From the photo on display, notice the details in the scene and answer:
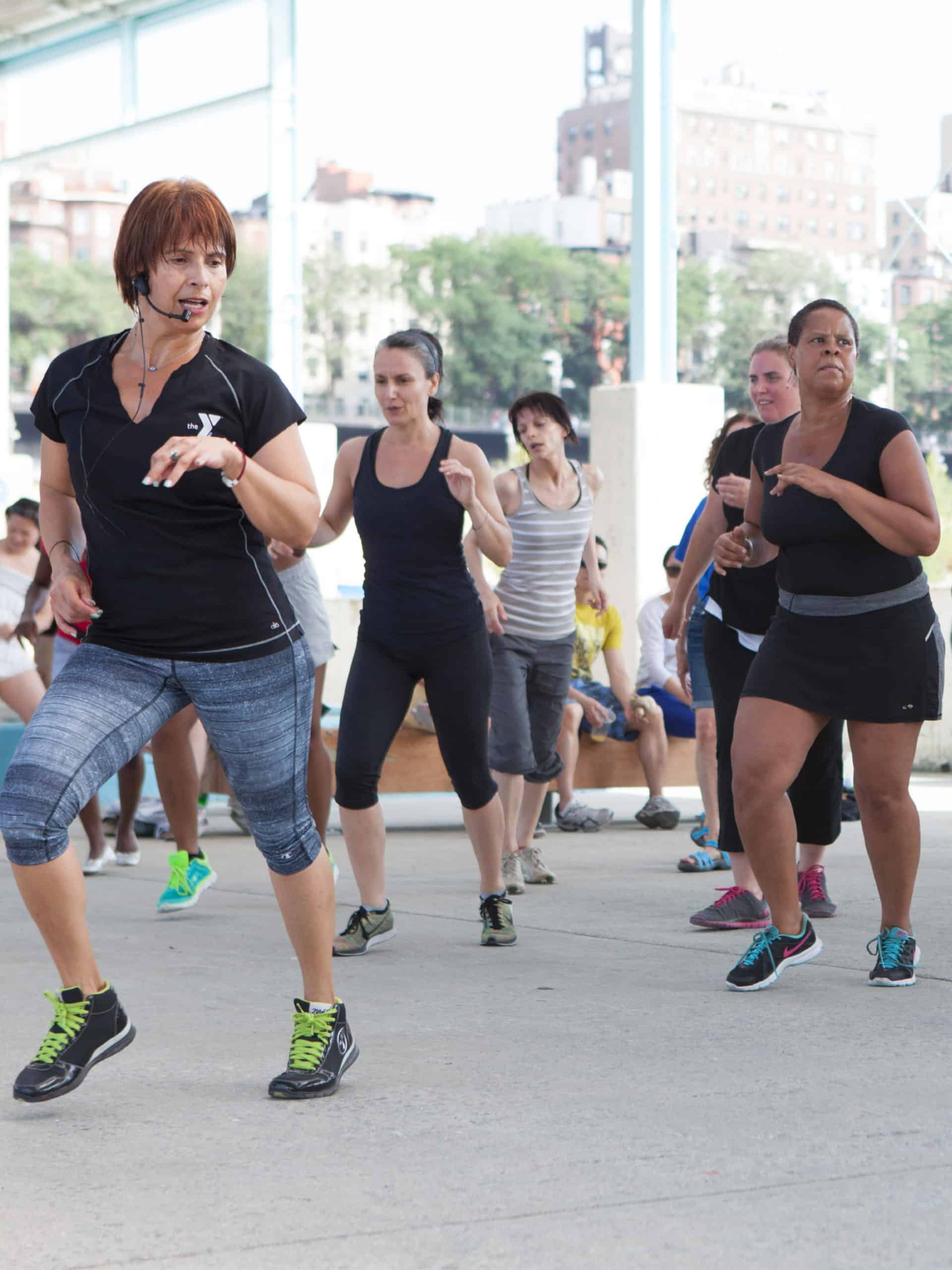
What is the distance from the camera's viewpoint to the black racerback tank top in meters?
6.30

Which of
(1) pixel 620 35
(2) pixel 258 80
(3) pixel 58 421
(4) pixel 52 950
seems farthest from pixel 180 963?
(1) pixel 620 35

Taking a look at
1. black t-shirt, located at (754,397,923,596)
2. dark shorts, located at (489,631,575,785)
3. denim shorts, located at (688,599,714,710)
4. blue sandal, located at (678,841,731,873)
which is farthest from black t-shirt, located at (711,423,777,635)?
blue sandal, located at (678,841,731,873)

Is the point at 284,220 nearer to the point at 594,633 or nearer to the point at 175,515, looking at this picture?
the point at 594,633

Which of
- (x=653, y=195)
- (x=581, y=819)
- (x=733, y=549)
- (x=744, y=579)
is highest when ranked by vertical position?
(x=653, y=195)

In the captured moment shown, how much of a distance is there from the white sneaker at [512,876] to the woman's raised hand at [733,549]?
90.7 inches

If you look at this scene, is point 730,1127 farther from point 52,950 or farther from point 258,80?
point 258,80

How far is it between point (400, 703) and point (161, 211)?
2592 mm

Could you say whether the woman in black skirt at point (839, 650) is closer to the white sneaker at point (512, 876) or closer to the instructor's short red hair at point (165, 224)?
the instructor's short red hair at point (165, 224)

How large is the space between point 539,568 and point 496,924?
6.45 ft

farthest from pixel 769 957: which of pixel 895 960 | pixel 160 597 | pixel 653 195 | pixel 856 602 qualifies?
pixel 653 195

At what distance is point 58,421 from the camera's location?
4.23 meters

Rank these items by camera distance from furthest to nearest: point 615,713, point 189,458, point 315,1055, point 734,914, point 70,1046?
point 615,713 → point 734,914 → point 315,1055 → point 70,1046 → point 189,458

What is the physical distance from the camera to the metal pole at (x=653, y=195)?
1403 centimetres

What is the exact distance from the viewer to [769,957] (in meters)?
5.53
